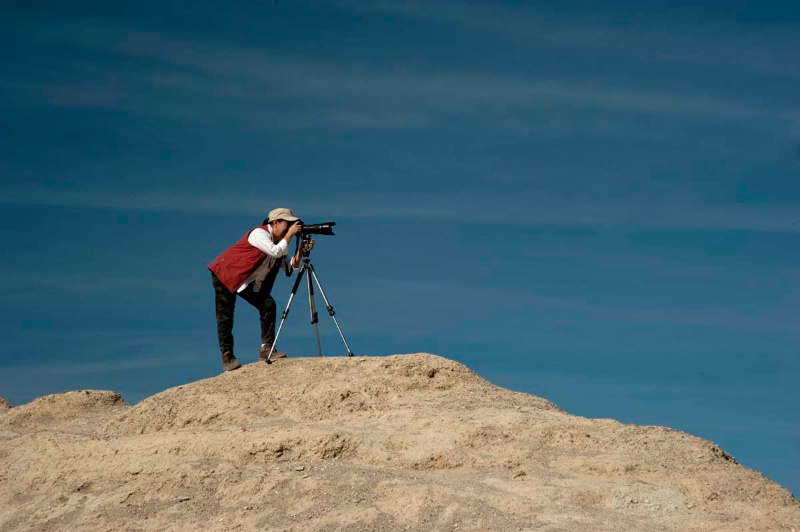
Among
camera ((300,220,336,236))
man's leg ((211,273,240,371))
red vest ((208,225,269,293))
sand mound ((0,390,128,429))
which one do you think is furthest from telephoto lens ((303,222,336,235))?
sand mound ((0,390,128,429))

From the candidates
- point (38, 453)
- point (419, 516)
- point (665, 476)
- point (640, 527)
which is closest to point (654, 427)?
point (665, 476)

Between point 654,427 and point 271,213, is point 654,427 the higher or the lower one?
the lower one

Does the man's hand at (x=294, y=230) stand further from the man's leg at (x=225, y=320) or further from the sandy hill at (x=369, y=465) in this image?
the sandy hill at (x=369, y=465)

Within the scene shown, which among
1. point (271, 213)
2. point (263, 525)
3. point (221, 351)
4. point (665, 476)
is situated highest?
point (271, 213)

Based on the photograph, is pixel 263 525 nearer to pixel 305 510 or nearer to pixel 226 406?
pixel 305 510

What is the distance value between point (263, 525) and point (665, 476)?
489 centimetres

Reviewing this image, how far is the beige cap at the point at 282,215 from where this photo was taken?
614 inches

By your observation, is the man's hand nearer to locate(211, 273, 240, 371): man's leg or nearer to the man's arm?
the man's arm

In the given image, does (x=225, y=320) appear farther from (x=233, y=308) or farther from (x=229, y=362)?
(x=229, y=362)

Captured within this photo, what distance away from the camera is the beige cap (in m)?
15.6

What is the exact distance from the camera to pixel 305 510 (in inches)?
441

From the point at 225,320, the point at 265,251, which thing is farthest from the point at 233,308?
the point at 265,251

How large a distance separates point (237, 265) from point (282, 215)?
1089 mm

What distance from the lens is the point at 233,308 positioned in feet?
51.8
